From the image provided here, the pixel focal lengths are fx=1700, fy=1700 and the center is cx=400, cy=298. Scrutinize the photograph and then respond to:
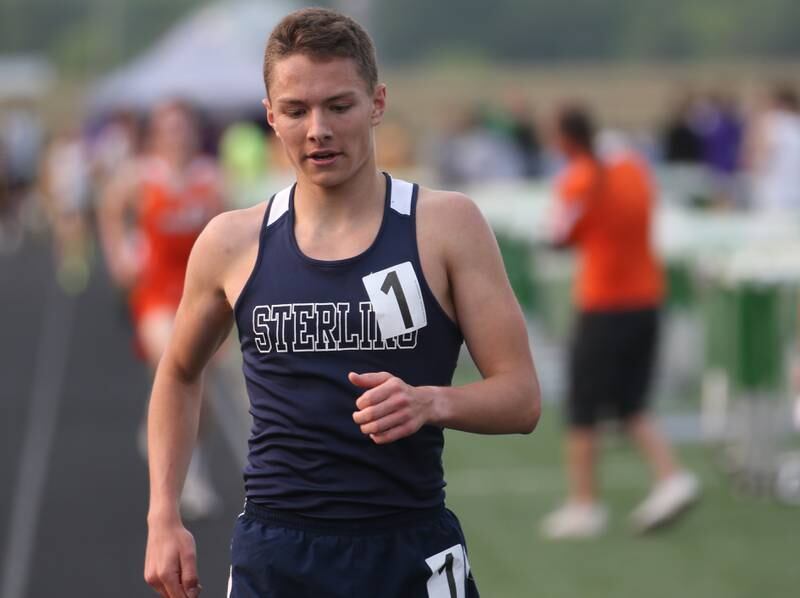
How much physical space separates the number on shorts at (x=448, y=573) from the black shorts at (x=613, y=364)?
5101 mm

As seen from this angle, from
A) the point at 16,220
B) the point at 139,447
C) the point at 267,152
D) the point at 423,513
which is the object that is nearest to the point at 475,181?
the point at 267,152

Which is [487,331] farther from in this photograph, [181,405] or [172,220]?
[172,220]

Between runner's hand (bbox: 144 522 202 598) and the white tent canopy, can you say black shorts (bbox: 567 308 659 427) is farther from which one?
the white tent canopy

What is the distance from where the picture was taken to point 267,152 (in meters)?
27.4

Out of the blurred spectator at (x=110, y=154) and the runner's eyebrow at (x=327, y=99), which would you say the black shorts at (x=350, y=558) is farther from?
the blurred spectator at (x=110, y=154)

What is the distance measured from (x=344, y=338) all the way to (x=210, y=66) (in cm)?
3335

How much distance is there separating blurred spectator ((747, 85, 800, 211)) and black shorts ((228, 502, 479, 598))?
14.3 meters

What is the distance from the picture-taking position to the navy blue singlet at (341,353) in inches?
138

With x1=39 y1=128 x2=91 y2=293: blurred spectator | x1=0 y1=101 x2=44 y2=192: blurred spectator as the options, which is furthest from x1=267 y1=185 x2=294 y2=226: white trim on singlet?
x1=0 y1=101 x2=44 y2=192: blurred spectator

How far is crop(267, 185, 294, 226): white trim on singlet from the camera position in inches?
145

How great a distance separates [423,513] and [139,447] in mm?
7858

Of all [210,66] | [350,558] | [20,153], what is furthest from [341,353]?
[20,153]

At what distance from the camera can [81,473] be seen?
10547 mm

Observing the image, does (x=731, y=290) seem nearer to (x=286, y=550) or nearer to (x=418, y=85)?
(x=286, y=550)
